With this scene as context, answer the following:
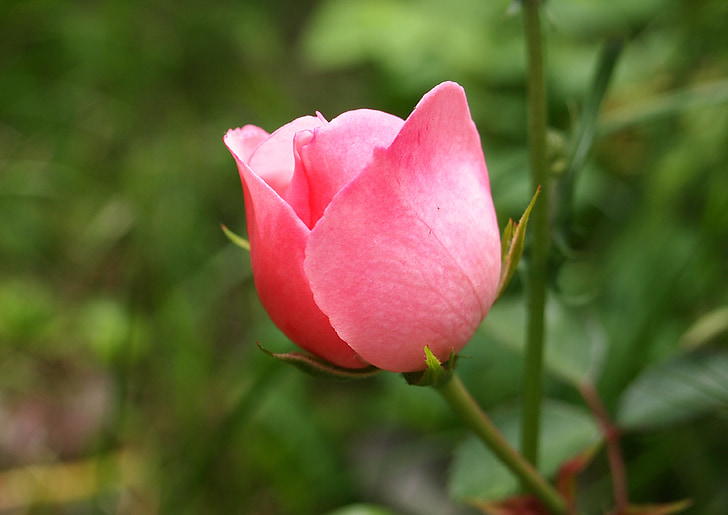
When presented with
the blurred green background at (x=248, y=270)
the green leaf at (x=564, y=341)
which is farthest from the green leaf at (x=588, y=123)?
the green leaf at (x=564, y=341)

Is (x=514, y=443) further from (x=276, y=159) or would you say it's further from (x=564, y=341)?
(x=276, y=159)

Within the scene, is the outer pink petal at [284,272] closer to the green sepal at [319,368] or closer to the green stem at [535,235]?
the green sepal at [319,368]

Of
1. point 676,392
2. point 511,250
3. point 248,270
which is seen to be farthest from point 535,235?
point 248,270

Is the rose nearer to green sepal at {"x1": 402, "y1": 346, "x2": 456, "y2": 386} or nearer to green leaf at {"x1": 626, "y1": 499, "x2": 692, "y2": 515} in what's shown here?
green sepal at {"x1": 402, "y1": 346, "x2": 456, "y2": 386}

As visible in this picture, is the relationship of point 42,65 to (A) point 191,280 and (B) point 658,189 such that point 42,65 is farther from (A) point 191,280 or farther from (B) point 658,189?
(B) point 658,189

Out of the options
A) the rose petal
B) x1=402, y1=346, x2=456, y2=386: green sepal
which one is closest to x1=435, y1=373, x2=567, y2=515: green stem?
x1=402, y1=346, x2=456, y2=386: green sepal
